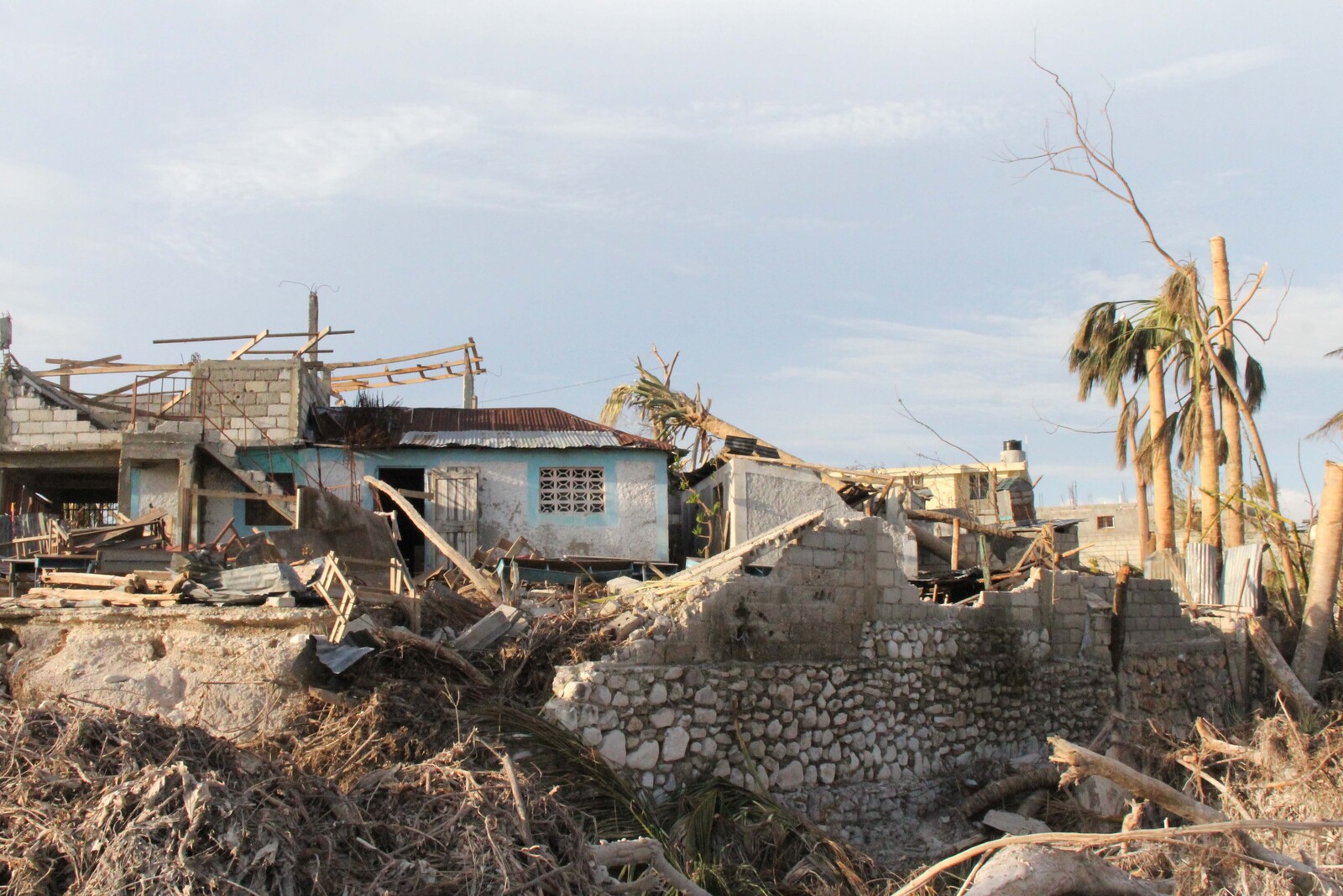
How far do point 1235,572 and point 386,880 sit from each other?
13.6 meters

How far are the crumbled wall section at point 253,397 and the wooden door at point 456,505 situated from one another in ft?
8.35

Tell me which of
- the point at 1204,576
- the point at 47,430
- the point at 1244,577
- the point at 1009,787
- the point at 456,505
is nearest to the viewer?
the point at 1009,787

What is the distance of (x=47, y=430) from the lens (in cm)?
1862

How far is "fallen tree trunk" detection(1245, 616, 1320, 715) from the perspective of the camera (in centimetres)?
1364

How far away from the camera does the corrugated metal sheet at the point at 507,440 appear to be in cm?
1914

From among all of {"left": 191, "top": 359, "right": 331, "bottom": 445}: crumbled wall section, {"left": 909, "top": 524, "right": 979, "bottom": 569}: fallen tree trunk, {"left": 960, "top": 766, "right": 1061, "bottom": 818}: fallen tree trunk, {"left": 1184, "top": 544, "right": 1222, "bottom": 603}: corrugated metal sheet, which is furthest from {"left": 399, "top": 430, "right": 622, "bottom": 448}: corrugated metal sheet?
{"left": 960, "top": 766, "right": 1061, "bottom": 818}: fallen tree trunk

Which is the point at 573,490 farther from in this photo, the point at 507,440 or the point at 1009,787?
the point at 1009,787

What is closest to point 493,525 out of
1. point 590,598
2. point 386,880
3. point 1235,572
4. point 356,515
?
point 356,515

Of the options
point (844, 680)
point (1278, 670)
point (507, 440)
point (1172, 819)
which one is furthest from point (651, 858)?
point (507, 440)

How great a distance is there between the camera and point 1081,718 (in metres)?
12.9

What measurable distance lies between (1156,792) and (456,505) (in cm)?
1325

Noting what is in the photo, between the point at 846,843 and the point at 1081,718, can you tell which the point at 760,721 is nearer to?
the point at 846,843

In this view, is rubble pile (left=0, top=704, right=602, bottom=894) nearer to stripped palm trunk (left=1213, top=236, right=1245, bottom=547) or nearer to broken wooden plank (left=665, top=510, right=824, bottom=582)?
broken wooden plank (left=665, top=510, right=824, bottom=582)

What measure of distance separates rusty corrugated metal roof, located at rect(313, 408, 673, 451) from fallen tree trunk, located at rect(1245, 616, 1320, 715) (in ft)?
30.7
